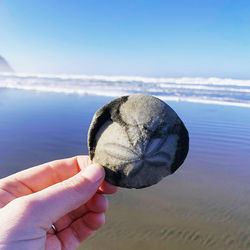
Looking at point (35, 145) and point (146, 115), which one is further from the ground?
point (146, 115)

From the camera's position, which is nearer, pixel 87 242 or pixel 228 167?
pixel 87 242

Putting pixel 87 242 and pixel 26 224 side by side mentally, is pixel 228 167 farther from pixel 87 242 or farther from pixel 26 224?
pixel 26 224

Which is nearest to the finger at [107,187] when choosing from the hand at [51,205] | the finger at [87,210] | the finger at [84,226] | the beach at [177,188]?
the hand at [51,205]

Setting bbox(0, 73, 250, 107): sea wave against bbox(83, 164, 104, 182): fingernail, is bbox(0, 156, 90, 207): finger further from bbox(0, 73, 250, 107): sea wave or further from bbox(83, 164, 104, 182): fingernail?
bbox(0, 73, 250, 107): sea wave

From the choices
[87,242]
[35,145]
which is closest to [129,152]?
[87,242]

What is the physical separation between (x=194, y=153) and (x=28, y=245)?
15.2 feet

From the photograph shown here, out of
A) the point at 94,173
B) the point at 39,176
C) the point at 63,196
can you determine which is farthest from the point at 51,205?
the point at 39,176

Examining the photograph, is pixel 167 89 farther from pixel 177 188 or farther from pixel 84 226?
pixel 84 226

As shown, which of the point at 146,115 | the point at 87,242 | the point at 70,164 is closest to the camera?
the point at 146,115

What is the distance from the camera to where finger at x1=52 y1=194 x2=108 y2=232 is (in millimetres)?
2213

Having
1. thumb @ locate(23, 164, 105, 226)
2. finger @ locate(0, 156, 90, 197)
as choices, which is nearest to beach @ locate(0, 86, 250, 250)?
finger @ locate(0, 156, 90, 197)

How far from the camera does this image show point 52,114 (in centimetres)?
830

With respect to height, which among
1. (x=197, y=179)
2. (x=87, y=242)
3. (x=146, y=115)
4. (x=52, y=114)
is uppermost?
(x=146, y=115)

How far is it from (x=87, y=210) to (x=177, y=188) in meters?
2.23
